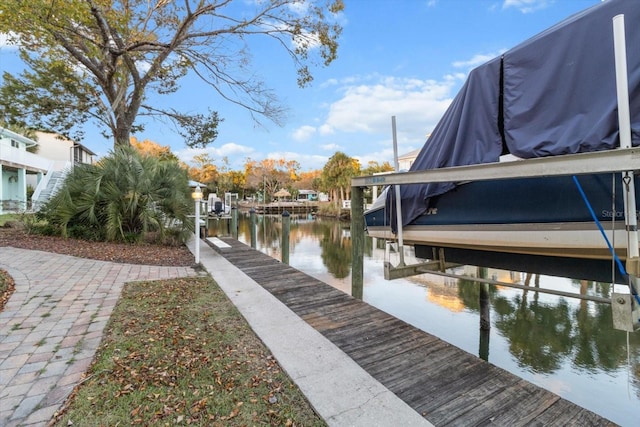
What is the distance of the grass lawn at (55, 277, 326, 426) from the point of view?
6.13 feet

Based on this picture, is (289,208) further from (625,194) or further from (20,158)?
(625,194)

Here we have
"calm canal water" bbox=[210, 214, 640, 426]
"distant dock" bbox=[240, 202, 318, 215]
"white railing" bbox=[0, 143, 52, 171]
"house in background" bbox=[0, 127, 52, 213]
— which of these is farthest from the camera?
"distant dock" bbox=[240, 202, 318, 215]

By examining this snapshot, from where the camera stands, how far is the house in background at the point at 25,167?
1647 centimetres

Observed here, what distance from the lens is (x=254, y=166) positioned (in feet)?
165

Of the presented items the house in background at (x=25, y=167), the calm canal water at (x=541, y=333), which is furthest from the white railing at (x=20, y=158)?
the calm canal water at (x=541, y=333)

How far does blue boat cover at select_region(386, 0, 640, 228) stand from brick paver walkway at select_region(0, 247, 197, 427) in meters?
3.44

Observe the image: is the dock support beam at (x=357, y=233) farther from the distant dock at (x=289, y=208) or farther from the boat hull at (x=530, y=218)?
the distant dock at (x=289, y=208)

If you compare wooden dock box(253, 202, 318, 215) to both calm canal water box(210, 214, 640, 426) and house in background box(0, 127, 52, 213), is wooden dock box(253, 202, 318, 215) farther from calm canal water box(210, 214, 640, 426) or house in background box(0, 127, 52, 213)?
calm canal water box(210, 214, 640, 426)

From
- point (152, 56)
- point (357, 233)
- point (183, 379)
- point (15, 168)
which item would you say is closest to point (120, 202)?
point (152, 56)

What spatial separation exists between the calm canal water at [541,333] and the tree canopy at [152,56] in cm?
718

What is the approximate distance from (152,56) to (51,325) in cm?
1028

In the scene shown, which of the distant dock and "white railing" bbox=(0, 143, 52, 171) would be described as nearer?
"white railing" bbox=(0, 143, 52, 171)

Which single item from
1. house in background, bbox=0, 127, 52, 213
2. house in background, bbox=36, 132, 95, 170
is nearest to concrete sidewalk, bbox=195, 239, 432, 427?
house in background, bbox=0, 127, 52, 213

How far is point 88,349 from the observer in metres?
2.62
